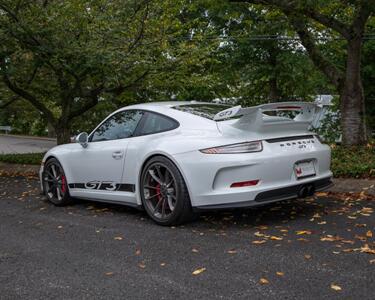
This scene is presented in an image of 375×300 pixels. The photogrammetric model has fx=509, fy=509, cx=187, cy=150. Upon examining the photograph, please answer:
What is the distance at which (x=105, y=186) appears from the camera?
651 centimetres

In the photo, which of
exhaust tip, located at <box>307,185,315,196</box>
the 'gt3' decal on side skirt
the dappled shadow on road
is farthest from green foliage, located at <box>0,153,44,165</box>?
exhaust tip, located at <box>307,185,315,196</box>

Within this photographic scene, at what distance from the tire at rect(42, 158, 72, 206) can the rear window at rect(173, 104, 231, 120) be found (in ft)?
7.14

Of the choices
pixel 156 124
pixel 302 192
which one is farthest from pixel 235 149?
pixel 156 124

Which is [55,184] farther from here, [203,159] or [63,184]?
[203,159]

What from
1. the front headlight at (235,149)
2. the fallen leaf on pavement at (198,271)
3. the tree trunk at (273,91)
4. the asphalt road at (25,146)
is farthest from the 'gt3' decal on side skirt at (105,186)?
the asphalt road at (25,146)

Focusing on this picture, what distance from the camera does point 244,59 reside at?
786 inches

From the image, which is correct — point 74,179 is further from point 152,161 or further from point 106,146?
point 152,161

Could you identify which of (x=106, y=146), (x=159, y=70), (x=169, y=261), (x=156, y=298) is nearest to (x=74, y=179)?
(x=106, y=146)

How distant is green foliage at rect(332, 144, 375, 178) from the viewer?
7902 millimetres

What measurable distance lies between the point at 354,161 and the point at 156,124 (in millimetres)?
4102

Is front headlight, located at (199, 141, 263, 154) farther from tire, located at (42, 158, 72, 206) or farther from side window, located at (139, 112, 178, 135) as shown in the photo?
tire, located at (42, 158, 72, 206)

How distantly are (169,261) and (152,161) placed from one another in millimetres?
1623

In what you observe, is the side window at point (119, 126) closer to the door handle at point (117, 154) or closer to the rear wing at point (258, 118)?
the door handle at point (117, 154)

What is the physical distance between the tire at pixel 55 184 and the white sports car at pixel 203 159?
2.29 feet
